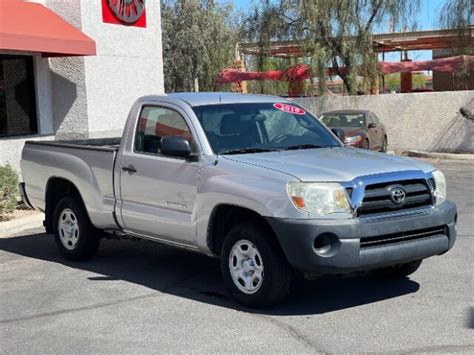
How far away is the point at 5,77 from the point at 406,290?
1051cm

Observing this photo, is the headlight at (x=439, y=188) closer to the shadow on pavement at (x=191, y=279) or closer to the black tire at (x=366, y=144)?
the shadow on pavement at (x=191, y=279)

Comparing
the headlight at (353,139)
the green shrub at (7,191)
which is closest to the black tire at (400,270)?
→ the green shrub at (7,191)

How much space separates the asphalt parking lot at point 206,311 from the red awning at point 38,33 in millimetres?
5343

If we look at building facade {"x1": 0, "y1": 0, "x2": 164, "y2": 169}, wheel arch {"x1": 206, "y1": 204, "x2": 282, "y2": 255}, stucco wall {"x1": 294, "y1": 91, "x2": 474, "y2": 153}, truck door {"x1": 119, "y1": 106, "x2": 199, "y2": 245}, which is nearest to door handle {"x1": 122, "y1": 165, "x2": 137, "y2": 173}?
truck door {"x1": 119, "y1": 106, "x2": 199, "y2": 245}

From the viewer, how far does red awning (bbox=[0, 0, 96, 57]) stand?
38.7ft

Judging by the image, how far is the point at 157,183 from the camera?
6469 mm

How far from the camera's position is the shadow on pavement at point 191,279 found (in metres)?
5.90

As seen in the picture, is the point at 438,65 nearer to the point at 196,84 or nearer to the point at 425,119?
the point at 425,119

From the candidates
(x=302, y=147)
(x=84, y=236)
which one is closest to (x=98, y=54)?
(x=84, y=236)

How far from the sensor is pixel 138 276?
7.04 m

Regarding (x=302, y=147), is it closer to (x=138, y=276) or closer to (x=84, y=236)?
(x=138, y=276)

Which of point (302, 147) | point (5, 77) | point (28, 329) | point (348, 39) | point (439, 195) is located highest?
point (348, 39)

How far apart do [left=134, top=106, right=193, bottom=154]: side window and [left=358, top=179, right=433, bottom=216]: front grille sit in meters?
2.14

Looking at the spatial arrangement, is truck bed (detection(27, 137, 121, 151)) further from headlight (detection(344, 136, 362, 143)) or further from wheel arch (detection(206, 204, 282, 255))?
headlight (detection(344, 136, 362, 143))
